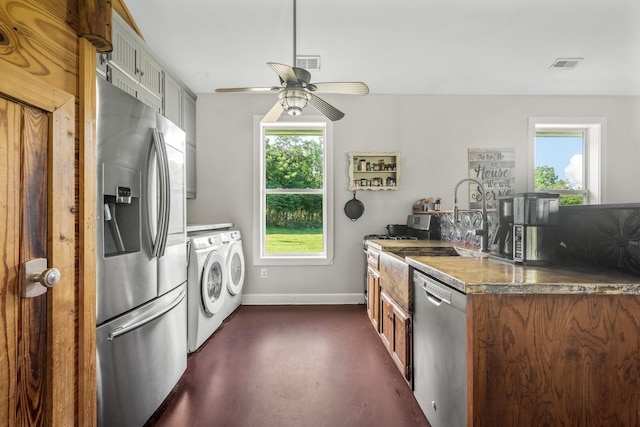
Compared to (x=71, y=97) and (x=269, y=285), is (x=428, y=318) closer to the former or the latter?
(x=71, y=97)

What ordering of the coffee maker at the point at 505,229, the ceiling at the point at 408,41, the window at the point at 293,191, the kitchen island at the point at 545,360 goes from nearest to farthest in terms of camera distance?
the kitchen island at the point at 545,360 → the coffee maker at the point at 505,229 → the ceiling at the point at 408,41 → the window at the point at 293,191

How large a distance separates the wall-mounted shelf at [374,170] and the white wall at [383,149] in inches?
4.2

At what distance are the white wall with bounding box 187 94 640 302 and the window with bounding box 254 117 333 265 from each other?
7.9 inches

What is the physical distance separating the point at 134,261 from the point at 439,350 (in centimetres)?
154

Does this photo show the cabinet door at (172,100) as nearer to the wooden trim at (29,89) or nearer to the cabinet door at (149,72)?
the cabinet door at (149,72)

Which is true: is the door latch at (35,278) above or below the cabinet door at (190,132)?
below

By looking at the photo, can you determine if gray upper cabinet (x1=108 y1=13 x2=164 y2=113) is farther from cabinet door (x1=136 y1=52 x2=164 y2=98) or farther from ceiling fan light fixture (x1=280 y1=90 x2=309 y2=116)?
ceiling fan light fixture (x1=280 y1=90 x2=309 y2=116)

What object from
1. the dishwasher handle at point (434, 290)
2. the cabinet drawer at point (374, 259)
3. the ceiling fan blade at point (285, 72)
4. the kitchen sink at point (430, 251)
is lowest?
the cabinet drawer at point (374, 259)

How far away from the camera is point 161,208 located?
1.68 m

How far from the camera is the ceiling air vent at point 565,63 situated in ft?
9.92

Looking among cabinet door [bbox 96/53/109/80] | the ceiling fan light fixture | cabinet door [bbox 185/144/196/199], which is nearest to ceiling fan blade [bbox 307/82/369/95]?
the ceiling fan light fixture

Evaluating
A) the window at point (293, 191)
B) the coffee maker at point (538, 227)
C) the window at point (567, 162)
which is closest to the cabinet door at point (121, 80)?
the window at point (293, 191)

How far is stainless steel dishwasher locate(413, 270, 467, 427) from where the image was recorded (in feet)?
3.91

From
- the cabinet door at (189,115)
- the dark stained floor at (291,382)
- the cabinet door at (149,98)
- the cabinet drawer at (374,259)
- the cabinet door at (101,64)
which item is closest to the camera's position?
the dark stained floor at (291,382)
